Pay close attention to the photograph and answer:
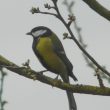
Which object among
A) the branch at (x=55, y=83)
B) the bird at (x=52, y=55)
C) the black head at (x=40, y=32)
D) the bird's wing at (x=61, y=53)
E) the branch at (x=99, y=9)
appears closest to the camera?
the branch at (x=99, y=9)

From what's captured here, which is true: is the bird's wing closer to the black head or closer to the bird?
the bird

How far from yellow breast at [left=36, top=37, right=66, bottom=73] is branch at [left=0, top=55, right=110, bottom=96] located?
3069 mm

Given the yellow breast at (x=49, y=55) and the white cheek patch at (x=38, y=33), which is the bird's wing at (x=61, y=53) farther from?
the white cheek patch at (x=38, y=33)

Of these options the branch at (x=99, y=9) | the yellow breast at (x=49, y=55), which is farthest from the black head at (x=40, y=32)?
the branch at (x=99, y=9)

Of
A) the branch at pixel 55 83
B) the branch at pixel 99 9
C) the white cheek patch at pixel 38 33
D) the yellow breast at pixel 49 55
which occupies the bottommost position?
the branch at pixel 55 83

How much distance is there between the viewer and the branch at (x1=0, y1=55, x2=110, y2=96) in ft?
10.1

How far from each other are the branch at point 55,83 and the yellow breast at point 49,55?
307 centimetres

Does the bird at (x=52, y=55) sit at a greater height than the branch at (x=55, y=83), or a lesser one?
greater

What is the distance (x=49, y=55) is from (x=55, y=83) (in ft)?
→ 11.2

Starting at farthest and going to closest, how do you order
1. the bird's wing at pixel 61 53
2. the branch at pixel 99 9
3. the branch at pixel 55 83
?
the bird's wing at pixel 61 53 < the branch at pixel 55 83 < the branch at pixel 99 9

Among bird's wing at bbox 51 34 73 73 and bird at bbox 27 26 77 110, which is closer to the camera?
bird at bbox 27 26 77 110

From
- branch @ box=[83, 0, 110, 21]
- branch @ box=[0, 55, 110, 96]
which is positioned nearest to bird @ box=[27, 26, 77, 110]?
branch @ box=[0, 55, 110, 96]

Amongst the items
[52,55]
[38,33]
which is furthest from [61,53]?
[38,33]

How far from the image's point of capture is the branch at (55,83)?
3.09 meters
